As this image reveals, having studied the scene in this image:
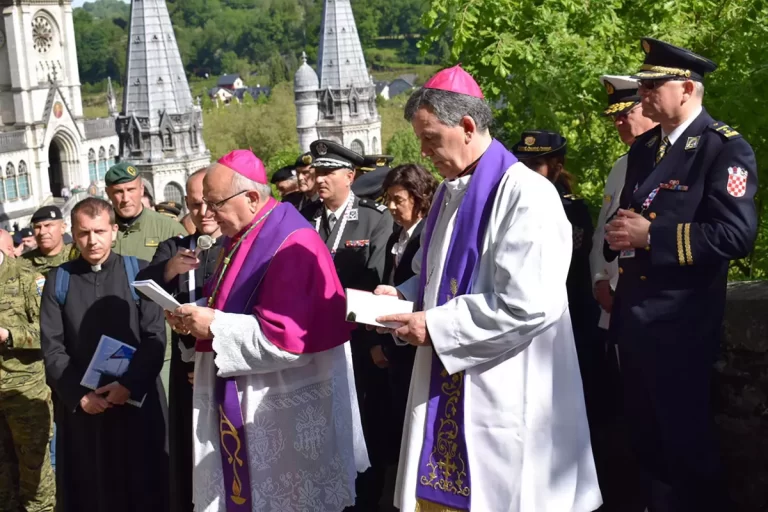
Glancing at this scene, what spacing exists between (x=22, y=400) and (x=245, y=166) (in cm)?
319

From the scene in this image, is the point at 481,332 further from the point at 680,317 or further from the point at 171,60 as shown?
the point at 171,60

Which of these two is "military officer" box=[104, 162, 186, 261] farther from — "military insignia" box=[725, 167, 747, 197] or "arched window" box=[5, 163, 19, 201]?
"arched window" box=[5, 163, 19, 201]

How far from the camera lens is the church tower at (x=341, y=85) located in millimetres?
84188

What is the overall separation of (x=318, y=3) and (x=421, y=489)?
19066 cm

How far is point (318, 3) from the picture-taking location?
188875 mm

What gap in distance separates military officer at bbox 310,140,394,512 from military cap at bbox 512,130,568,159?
40.3 inches

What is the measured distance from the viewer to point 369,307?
3.94m

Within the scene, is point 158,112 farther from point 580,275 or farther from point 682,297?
point 682,297

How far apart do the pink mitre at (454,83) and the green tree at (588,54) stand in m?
2.75

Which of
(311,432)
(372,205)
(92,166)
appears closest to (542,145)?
(372,205)

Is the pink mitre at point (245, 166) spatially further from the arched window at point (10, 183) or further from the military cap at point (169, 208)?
the arched window at point (10, 183)

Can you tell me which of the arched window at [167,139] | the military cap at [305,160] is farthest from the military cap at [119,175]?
the arched window at [167,139]

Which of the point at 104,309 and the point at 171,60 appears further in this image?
the point at 171,60

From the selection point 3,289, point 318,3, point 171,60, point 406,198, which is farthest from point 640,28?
point 318,3
